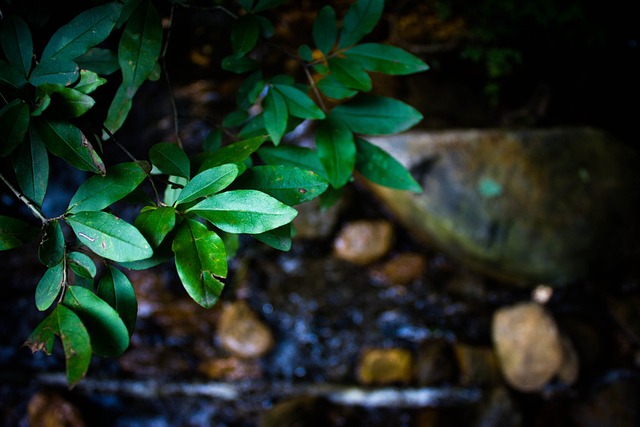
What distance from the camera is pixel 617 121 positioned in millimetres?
2893

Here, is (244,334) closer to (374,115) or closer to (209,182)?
(374,115)

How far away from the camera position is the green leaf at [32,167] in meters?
0.81

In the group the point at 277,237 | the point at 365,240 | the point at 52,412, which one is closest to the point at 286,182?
the point at 277,237

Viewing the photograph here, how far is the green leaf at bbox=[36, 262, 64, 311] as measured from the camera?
764mm

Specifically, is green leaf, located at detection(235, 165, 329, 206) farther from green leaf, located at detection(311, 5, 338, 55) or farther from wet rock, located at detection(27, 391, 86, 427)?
wet rock, located at detection(27, 391, 86, 427)

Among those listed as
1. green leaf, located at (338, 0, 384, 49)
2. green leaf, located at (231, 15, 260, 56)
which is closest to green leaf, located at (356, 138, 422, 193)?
green leaf, located at (338, 0, 384, 49)

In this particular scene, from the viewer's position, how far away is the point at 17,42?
33.4 inches

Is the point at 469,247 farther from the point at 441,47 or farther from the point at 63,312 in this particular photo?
the point at 63,312

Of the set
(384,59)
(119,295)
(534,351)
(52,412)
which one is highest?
(384,59)

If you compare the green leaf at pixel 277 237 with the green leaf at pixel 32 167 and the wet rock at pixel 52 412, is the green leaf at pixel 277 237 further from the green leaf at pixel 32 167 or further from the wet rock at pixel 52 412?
the wet rock at pixel 52 412

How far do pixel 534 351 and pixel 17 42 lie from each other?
119 inches

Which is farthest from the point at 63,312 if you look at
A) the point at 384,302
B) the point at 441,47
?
the point at 441,47

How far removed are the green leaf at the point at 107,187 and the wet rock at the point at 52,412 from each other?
2841 mm

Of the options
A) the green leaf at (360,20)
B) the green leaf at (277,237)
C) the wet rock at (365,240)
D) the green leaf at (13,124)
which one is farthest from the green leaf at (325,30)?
the wet rock at (365,240)
